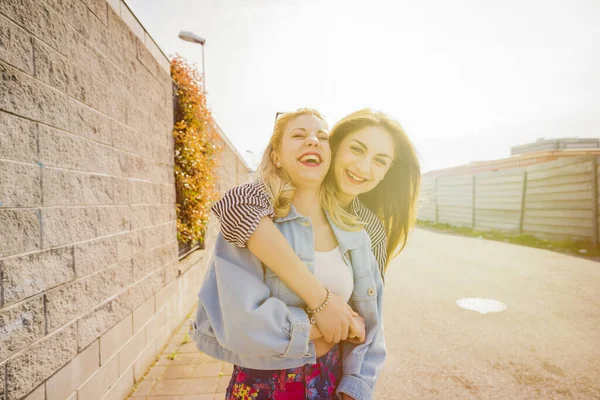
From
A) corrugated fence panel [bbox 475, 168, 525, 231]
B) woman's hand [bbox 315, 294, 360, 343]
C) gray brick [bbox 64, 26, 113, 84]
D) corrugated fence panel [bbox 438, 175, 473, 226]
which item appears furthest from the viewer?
corrugated fence panel [bbox 438, 175, 473, 226]

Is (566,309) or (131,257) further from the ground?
(131,257)

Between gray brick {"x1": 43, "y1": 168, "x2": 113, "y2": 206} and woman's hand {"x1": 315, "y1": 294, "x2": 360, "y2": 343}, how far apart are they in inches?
56.9

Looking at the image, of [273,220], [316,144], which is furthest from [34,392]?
[316,144]

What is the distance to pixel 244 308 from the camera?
122cm

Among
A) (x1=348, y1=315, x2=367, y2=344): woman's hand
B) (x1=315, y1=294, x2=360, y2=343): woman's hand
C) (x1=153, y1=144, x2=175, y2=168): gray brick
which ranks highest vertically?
(x1=153, y1=144, x2=175, y2=168): gray brick

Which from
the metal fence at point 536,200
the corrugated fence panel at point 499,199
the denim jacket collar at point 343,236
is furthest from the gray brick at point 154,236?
the corrugated fence panel at point 499,199

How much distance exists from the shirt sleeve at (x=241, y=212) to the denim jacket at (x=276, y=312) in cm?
9

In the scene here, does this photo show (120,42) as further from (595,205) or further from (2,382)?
(595,205)

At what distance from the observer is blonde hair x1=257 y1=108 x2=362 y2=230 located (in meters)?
1.50

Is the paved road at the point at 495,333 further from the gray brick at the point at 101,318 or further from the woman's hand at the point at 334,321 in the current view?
the gray brick at the point at 101,318

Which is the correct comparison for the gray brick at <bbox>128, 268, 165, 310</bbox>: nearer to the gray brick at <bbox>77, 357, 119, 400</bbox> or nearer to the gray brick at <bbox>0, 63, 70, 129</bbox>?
the gray brick at <bbox>77, 357, 119, 400</bbox>

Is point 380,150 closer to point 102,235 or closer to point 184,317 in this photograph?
point 102,235

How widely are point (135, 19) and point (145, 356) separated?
2865 millimetres

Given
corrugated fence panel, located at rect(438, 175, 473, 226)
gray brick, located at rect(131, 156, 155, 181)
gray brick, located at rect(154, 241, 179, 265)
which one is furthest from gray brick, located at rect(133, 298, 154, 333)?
corrugated fence panel, located at rect(438, 175, 473, 226)
